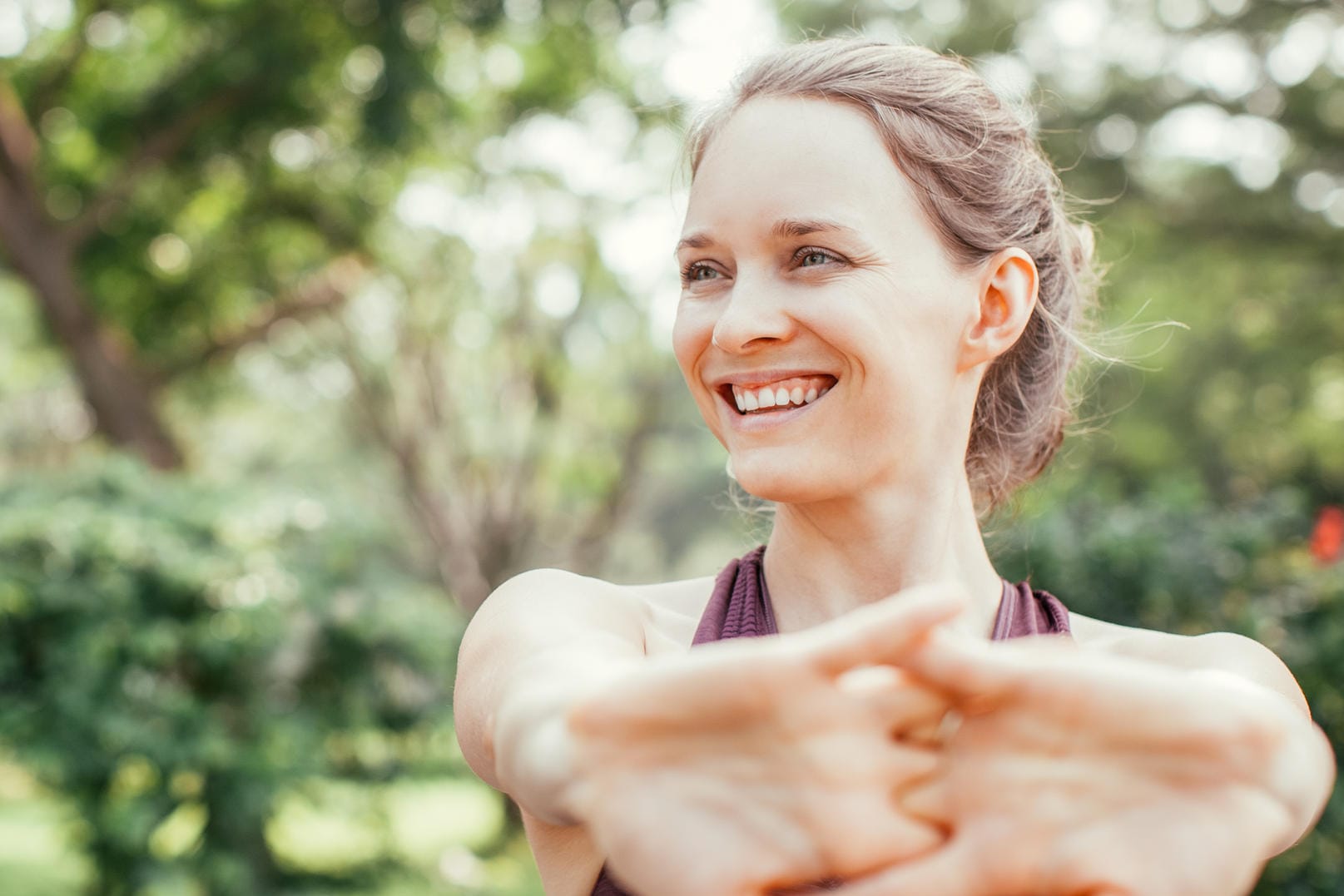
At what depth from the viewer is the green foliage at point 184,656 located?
5262mm

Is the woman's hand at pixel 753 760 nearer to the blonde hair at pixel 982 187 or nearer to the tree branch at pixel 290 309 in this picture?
the blonde hair at pixel 982 187

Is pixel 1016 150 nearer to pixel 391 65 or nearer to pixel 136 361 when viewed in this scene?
pixel 391 65

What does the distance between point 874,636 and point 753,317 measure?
26.7 inches

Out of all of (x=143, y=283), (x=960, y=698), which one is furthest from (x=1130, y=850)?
(x=143, y=283)

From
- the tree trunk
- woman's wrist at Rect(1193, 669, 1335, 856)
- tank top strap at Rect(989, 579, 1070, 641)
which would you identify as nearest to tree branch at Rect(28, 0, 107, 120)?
the tree trunk

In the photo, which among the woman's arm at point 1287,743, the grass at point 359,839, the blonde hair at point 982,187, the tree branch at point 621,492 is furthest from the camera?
the tree branch at point 621,492

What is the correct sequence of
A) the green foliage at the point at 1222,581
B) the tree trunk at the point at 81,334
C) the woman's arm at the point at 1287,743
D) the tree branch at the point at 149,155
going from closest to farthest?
the woman's arm at the point at 1287,743
the green foliage at the point at 1222,581
the tree trunk at the point at 81,334
the tree branch at the point at 149,155

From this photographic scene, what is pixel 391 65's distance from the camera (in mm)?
7242

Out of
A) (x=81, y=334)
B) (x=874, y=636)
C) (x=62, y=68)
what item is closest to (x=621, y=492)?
(x=81, y=334)

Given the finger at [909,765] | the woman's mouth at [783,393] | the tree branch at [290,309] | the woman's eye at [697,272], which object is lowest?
the tree branch at [290,309]

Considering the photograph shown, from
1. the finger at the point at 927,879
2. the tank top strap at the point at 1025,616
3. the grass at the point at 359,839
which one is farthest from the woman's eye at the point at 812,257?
the grass at the point at 359,839

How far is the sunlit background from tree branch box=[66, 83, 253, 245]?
0.03m

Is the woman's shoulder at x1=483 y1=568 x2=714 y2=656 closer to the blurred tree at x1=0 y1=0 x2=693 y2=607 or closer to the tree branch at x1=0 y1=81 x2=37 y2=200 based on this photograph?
the blurred tree at x1=0 y1=0 x2=693 y2=607

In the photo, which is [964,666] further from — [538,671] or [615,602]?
[615,602]
